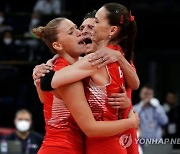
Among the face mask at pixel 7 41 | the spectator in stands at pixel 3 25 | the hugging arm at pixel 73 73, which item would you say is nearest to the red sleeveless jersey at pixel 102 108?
the hugging arm at pixel 73 73

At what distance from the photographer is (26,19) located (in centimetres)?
1251

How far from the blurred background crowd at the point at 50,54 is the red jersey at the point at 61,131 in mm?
6079

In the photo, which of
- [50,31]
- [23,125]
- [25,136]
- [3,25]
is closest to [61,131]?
[50,31]

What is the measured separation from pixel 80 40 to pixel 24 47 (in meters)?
7.90

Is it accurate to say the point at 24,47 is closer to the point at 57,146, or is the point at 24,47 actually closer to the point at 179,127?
the point at 179,127

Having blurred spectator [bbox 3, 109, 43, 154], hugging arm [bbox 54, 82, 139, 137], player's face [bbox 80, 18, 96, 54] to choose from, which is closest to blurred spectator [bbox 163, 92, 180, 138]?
blurred spectator [bbox 3, 109, 43, 154]

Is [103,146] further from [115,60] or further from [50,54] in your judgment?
[50,54]

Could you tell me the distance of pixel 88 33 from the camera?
4500 mm

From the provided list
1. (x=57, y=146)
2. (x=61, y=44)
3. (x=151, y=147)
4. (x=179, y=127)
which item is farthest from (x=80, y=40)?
(x=179, y=127)

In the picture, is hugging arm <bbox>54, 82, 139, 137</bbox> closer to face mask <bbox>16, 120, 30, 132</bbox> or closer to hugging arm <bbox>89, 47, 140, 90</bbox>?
hugging arm <bbox>89, 47, 140, 90</bbox>

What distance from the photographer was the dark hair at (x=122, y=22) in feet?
13.5

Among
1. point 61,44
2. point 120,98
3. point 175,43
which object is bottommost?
point 120,98

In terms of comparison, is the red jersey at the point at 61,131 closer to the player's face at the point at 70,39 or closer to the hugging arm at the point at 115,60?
the player's face at the point at 70,39

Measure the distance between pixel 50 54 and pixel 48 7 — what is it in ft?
7.99
